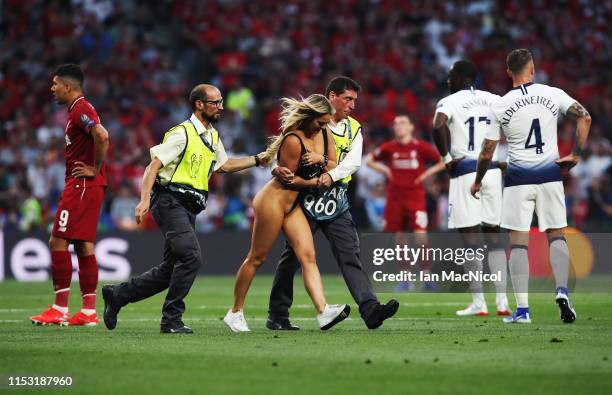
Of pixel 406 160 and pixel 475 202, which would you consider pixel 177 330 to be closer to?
pixel 475 202

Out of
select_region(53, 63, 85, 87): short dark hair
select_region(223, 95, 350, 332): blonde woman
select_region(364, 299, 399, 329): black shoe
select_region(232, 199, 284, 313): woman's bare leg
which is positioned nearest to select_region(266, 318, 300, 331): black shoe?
select_region(223, 95, 350, 332): blonde woman

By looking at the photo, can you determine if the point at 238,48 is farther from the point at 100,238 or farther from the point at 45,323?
the point at 45,323

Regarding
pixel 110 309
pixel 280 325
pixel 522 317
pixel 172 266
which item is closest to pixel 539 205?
pixel 522 317

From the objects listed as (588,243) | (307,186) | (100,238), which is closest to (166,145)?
(307,186)

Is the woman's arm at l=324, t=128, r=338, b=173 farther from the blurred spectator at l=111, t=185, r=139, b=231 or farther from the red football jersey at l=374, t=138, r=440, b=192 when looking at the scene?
the blurred spectator at l=111, t=185, r=139, b=231

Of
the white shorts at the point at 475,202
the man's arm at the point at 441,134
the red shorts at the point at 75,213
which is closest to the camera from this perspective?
the red shorts at the point at 75,213

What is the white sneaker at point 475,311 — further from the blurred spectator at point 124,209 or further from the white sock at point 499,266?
the blurred spectator at point 124,209

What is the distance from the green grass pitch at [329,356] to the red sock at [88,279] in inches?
20.9

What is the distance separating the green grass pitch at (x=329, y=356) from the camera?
7344 millimetres

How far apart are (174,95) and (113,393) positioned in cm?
1941

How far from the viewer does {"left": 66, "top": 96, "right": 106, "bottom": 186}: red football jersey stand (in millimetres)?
11852

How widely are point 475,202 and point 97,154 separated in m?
4.50

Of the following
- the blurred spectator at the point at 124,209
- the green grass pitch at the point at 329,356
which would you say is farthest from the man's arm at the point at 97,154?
the blurred spectator at the point at 124,209

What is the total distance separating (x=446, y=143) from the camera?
13586mm
